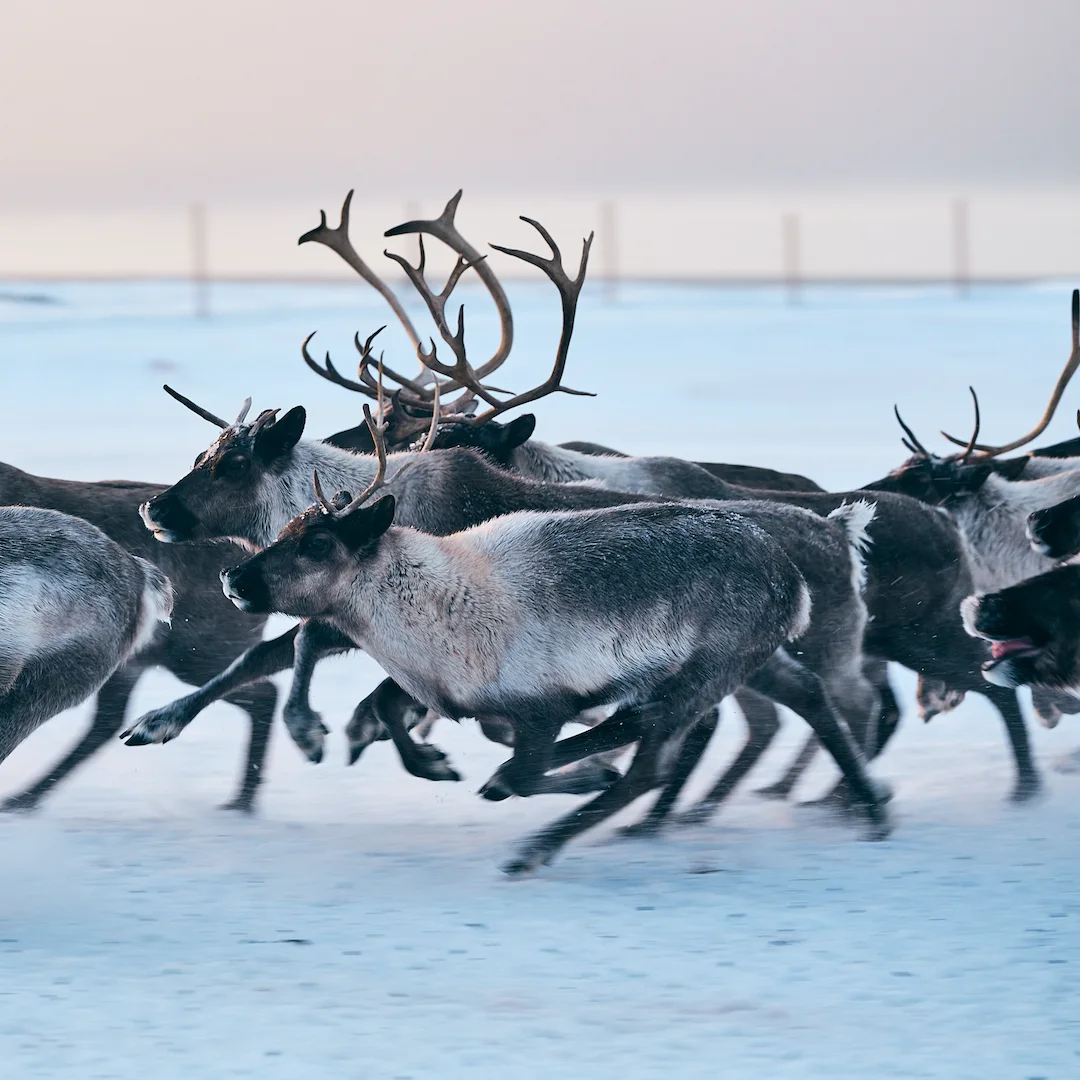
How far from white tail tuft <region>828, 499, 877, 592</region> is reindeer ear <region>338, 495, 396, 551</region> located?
1.55 meters

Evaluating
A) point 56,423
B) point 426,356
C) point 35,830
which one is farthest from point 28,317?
point 35,830

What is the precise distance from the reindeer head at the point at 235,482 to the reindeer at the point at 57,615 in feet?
2.97

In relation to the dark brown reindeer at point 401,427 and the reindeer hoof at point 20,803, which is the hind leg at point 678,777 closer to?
the dark brown reindeer at point 401,427

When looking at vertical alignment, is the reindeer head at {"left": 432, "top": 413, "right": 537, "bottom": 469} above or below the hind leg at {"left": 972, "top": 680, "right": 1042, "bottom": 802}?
above

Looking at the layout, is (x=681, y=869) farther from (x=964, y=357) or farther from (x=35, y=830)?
(x=964, y=357)

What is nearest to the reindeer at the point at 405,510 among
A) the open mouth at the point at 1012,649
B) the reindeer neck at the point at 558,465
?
the open mouth at the point at 1012,649

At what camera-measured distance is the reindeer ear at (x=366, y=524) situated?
5785mm

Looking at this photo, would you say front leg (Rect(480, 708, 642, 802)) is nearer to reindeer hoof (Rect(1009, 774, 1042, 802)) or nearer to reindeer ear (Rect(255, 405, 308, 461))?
reindeer hoof (Rect(1009, 774, 1042, 802))

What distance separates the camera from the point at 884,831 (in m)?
6.08

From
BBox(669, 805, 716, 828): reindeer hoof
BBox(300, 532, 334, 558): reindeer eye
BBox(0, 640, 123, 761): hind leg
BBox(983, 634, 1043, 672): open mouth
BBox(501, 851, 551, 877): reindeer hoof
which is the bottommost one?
BBox(669, 805, 716, 828): reindeer hoof

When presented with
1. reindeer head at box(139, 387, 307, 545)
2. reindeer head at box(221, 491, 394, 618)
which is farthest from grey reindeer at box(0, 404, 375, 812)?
reindeer head at box(221, 491, 394, 618)

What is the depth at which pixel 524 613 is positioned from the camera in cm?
568

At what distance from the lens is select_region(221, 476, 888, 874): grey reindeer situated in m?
5.66

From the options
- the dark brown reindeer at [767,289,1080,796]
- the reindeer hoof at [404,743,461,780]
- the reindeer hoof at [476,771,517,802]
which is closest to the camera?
the reindeer hoof at [476,771,517,802]
